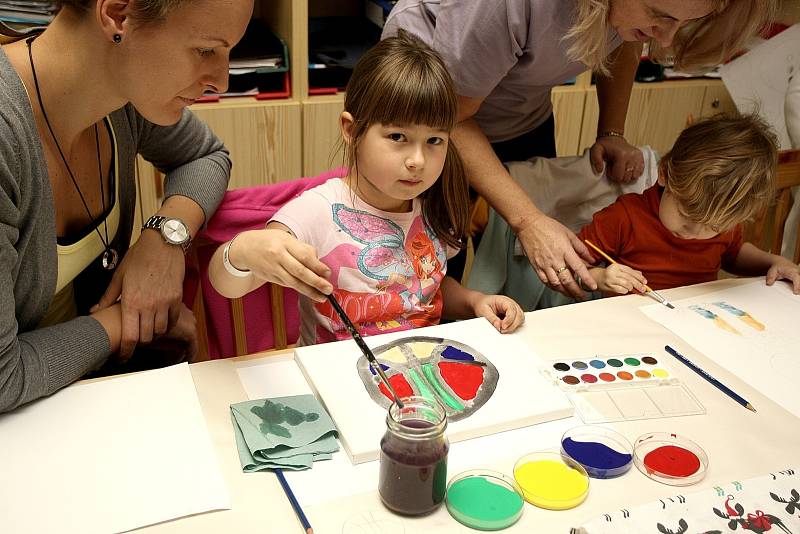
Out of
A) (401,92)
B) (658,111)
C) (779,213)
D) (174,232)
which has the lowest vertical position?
(658,111)

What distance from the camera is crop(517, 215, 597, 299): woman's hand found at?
1.43 meters

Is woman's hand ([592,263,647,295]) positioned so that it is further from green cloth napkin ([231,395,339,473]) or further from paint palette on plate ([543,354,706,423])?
green cloth napkin ([231,395,339,473])

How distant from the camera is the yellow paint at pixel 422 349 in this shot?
1.11 metres

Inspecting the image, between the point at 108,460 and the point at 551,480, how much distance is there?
505 mm

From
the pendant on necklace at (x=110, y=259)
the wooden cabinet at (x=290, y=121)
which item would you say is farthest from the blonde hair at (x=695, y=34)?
the wooden cabinet at (x=290, y=121)

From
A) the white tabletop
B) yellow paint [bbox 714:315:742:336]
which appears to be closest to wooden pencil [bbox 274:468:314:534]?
the white tabletop

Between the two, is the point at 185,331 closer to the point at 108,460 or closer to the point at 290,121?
the point at 108,460

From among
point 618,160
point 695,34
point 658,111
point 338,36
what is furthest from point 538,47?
point 658,111

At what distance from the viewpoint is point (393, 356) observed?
111cm

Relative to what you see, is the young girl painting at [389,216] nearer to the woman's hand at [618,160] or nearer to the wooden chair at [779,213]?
the woman's hand at [618,160]

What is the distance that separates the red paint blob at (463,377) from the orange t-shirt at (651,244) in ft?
1.78

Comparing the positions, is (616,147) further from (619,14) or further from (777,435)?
(777,435)

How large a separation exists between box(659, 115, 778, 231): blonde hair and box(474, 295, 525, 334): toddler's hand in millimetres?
432

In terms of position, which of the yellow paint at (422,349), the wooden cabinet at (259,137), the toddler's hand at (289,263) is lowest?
the wooden cabinet at (259,137)
